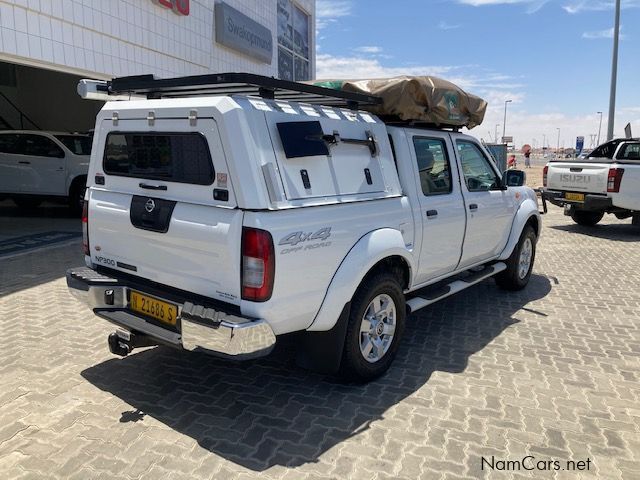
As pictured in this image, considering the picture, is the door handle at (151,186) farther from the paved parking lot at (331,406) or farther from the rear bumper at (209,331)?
the paved parking lot at (331,406)

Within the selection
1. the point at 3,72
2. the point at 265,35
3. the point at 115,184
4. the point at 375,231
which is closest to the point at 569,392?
the point at 375,231

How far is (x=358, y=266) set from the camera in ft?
11.3

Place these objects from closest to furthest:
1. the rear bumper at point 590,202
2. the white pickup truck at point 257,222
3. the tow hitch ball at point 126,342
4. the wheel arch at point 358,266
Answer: the white pickup truck at point 257,222 < the wheel arch at point 358,266 < the tow hitch ball at point 126,342 < the rear bumper at point 590,202

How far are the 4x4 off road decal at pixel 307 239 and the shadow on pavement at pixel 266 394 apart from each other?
1153 mm

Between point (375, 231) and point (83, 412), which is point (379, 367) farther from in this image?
point (83, 412)

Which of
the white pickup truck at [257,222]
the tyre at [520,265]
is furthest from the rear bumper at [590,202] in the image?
the white pickup truck at [257,222]

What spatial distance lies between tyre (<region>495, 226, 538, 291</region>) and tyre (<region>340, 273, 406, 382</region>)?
2582mm

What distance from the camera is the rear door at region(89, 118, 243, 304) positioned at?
300cm

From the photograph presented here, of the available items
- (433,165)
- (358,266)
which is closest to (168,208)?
A: (358,266)

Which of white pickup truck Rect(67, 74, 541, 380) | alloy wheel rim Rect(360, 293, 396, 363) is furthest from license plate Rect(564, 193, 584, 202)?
alloy wheel rim Rect(360, 293, 396, 363)

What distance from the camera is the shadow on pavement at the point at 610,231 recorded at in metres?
10.3

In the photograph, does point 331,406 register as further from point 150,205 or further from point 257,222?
point 150,205

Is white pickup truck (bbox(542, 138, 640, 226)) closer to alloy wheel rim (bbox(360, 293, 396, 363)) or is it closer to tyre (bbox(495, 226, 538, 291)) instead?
tyre (bbox(495, 226, 538, 291))

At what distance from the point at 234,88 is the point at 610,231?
33.5ft
